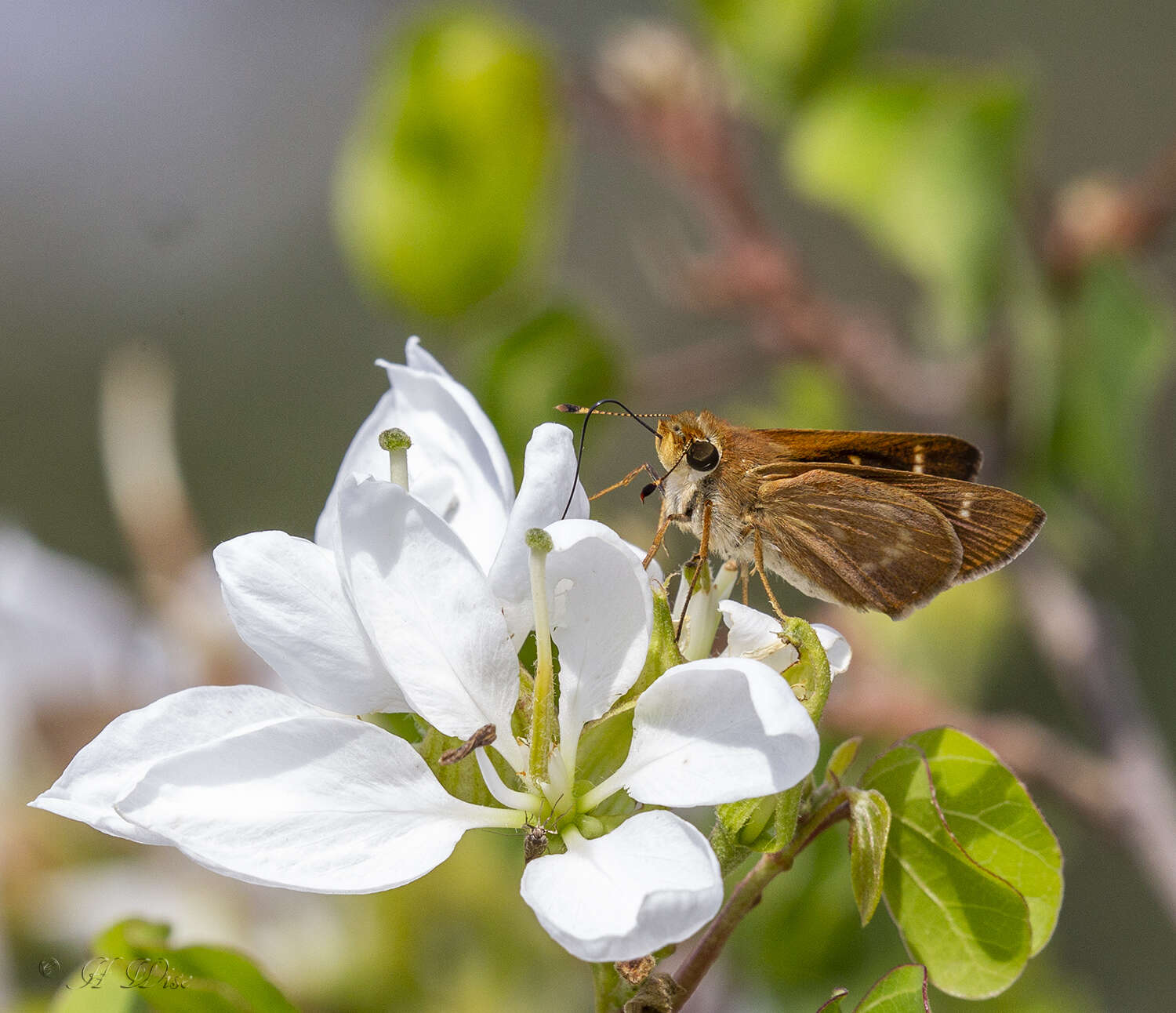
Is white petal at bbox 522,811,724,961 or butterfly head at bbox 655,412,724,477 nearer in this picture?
white petal at bbox 522,811,724,961

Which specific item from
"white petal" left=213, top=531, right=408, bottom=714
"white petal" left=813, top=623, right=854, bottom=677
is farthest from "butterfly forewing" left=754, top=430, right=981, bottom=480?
"white petal" left=213, top=531, right=408, bottom=714

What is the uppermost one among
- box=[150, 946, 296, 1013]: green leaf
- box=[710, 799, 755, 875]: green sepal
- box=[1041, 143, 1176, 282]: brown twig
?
box=[1041, 143, 1176, 282]: brown twig

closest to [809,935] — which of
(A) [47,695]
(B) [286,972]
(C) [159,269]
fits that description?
(B) [286,972]

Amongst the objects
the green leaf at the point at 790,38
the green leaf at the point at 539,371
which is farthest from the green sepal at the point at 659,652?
the green leaf at the point at 790,38

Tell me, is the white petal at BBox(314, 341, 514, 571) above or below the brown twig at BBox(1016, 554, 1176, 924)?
above

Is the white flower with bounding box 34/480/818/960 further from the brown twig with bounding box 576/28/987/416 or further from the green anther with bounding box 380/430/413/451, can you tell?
the brown twig with bounding box 576/28/987/416

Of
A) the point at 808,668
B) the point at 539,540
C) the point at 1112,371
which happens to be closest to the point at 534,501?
the point at 539,540

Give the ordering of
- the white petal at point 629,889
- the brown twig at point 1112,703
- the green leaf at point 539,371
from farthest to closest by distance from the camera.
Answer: the green leaf at point 539,371, the brown twig at point 1112,703, the white petal at point 629,889

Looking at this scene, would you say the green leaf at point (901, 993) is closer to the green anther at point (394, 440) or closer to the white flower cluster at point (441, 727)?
the white flower cluster at point (441, 727)
